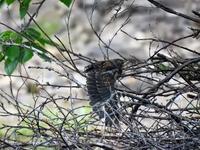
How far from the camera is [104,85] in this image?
7.52 feet

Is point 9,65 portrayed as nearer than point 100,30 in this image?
Yes

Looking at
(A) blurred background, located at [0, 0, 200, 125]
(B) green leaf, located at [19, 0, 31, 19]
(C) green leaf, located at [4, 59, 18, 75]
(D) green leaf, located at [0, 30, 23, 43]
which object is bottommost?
(C) green leaf, located at [4, 59, 18, 75]

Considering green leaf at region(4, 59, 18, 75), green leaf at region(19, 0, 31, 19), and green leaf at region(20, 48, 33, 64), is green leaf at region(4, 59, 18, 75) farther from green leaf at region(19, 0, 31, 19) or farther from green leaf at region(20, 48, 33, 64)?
green leaf at region(19, 0, 31, 19)

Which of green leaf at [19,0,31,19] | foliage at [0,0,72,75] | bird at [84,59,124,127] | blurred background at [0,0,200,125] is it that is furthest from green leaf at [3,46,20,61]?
blurred background at [0,0,200,125]

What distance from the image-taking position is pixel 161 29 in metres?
6.62

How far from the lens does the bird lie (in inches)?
84.9

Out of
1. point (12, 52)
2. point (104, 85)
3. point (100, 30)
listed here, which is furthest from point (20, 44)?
point (100, 30)

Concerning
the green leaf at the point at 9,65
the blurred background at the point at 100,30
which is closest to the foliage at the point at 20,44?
the green leaf at the point at 9,65

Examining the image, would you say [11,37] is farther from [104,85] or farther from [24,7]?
[104,85]

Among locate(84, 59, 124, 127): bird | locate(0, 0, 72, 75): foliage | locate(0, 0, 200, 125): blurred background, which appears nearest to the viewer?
locate(84, 59, 124, 127): bird

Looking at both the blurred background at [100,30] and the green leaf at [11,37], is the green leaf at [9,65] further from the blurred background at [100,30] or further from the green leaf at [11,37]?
the blurred background at [100,30]

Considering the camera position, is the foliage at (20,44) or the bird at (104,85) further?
the foliage at (20,44)

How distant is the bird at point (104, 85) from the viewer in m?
2.16

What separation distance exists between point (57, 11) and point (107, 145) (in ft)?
18.8
